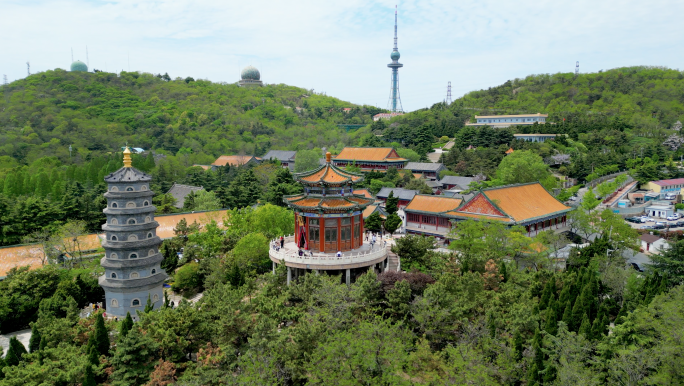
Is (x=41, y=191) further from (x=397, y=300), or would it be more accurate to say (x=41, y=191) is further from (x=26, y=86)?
(x=26, y=86)

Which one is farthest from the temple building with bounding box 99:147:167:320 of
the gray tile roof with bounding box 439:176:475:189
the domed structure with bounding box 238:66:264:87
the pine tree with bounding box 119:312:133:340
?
the domed structure with bounding box 238:66:264:87

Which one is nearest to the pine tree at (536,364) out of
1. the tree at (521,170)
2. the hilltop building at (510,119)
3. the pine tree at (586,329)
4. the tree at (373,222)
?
the pine tree at (586,329)

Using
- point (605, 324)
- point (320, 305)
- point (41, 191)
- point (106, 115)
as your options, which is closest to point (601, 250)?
point (605, 324)

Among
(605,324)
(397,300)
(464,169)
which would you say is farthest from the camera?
(464,169)

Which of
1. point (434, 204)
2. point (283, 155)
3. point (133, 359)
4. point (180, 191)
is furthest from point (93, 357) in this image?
point (283, 155)

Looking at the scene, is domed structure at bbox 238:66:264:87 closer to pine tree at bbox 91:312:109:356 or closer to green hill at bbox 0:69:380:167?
green hill at bbox 0:69:380:167

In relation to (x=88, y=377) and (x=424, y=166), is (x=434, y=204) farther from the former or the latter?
(x=88, y=377)
